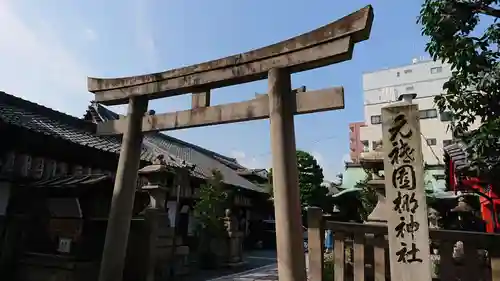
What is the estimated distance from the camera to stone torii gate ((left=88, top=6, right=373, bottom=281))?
5.36 meters

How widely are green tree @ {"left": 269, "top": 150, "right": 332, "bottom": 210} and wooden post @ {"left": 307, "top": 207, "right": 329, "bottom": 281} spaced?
57.1ft

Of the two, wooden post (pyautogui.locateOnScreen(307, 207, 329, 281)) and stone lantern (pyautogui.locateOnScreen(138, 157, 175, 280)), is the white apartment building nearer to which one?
stone lantern (pyautogui.locateOnScreen(138, 157, 175, 280))

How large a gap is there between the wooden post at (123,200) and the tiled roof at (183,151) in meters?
10.8

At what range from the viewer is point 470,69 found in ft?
21.7

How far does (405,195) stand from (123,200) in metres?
5.25

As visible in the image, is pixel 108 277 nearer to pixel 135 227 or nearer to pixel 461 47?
pixel 135 227

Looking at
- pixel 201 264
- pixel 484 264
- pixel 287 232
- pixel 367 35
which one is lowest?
pixel 201 264

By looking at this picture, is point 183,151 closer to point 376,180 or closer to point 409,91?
point 376,180

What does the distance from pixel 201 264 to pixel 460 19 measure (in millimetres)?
13260

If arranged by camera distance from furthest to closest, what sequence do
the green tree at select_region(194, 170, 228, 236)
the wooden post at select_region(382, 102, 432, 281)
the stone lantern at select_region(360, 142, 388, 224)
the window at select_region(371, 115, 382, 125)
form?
the window at select_region(371, 115, 382, 125), the green tree at select_region(194, 170, 228, 236), the stone lantern at select_region(360, 142, 388, 224), the wooden post at select_region(382, 102, 432, 281)

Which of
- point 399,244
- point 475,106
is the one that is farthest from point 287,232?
point 475,106

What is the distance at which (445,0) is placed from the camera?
688cm

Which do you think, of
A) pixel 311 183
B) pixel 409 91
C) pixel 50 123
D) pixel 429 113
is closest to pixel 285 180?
pixel 50 123

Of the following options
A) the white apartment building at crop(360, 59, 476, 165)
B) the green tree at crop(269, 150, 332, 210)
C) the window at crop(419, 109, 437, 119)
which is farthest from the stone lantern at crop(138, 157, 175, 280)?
the window at crop(419, 109, 437, 119)
